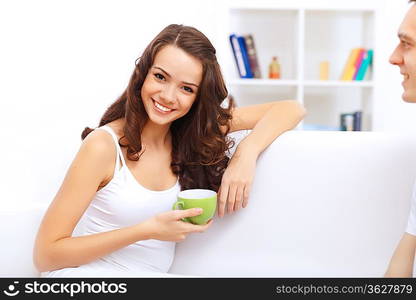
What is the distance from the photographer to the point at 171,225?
1.13 metres

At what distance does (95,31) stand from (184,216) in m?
1.92

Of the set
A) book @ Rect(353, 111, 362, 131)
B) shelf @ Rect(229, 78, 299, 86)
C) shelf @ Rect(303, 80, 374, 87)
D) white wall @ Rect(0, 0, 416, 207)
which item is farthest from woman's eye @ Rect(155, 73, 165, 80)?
book @ Rect(353, 111, 362, 131)

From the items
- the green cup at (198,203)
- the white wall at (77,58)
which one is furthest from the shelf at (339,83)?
the green cup at (198,203)

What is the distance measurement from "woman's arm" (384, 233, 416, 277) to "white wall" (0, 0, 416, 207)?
1270 millimetres

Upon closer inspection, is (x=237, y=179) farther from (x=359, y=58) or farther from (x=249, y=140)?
(x=359, y=58)

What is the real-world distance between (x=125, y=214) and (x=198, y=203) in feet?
0.85

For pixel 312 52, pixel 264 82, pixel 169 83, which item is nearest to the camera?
pixel 169 83

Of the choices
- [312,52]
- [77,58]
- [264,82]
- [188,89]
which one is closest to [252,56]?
[264,82]

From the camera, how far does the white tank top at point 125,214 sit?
1239 millimetres

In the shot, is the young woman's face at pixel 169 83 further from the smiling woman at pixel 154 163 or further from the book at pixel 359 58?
the book at pixel 359 58

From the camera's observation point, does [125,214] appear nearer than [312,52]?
Yes

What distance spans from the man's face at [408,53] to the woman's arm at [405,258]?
1.21 feet

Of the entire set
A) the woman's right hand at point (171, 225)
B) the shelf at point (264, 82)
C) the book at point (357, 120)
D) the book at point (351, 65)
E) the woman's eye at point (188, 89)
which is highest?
the woman's eye at point (188, 89)

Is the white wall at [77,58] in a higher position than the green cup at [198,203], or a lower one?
higher
